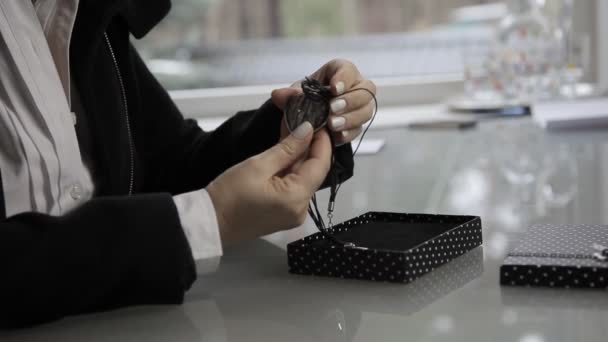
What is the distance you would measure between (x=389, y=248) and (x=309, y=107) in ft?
0.61

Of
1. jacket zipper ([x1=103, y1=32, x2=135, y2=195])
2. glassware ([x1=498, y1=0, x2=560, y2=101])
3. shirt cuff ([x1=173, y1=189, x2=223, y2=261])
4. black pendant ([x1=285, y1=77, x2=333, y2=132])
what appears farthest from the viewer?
glassware ([x1=498, y1=0, x2=560, y2=101])

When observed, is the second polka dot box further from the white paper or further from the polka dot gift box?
the white paper

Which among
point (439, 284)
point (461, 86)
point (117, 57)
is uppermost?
point (117, 57)

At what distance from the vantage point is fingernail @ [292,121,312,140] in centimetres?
92

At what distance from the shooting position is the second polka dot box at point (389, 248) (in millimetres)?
864

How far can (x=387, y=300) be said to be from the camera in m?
0.82

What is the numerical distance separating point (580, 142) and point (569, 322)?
1.07 m

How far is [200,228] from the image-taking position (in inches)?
33.4

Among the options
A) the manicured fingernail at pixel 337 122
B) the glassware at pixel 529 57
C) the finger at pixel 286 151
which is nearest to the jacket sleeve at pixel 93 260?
the finger at pixel 286 151

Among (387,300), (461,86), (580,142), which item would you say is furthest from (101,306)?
(461,86)

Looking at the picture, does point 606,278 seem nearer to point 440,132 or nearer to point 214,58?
point 440,132

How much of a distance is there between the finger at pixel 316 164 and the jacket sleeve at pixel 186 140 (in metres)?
0.28

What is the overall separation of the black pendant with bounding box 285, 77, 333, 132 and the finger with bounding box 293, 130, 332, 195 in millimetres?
22

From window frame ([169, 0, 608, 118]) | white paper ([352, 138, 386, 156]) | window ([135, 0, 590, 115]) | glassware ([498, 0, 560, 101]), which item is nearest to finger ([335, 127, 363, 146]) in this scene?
white paper ([352, 138, 386, 156])
